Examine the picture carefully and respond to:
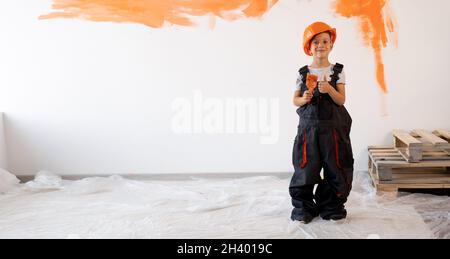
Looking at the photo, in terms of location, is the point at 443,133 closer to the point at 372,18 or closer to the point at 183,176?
the point at 372,18

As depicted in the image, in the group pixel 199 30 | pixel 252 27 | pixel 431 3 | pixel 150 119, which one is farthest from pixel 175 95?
pixel 431 3

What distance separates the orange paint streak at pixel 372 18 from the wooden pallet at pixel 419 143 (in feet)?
2.44

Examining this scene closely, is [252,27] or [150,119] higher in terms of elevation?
[252,27]

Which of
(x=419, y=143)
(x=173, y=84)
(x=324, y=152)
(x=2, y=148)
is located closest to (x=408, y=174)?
(x=419, y=143)

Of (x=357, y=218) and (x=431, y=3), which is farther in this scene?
(x=431, y=3)

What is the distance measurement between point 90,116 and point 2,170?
3.01ft

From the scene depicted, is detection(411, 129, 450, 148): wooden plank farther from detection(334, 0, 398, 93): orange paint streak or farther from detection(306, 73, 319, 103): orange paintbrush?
detection(306, 73, 319, 103): orange paintbrush

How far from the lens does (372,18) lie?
4.21 meters

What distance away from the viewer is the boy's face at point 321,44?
2.96m

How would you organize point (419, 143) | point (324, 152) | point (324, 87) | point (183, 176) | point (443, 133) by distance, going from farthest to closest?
point (183, 176)
point (443, 133)
point (419, 143)
point (324, 152)
point (324, 87)

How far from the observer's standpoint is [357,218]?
3.18m

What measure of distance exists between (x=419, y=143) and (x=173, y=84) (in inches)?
87.3

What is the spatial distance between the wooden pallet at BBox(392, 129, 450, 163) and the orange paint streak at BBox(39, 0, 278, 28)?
1664 millimetres

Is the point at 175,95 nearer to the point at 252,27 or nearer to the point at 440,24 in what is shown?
the point at 252,27
